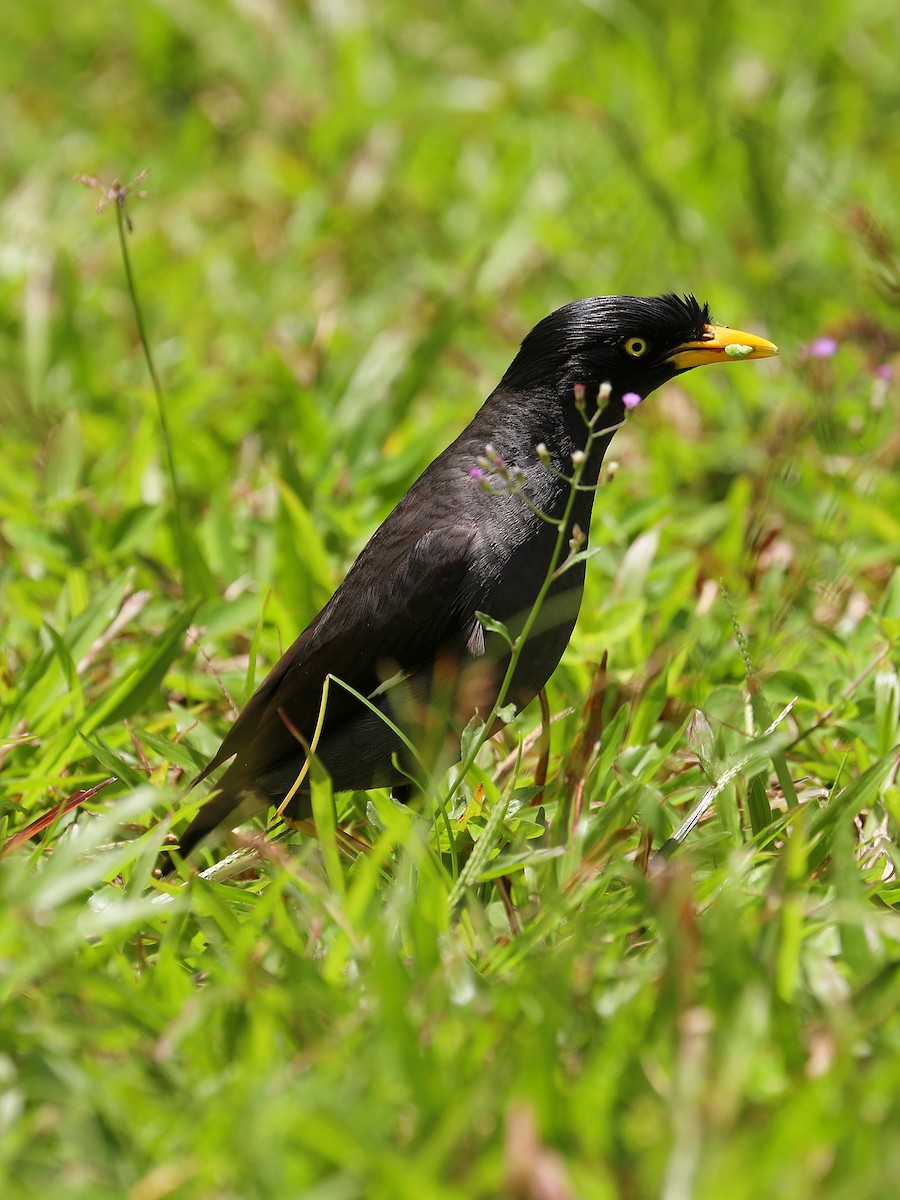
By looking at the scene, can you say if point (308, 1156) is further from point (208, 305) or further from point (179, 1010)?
point (208, 305)

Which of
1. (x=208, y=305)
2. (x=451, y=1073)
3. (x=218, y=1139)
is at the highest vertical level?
(x=208, y=305)

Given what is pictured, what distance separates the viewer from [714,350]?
3.55m

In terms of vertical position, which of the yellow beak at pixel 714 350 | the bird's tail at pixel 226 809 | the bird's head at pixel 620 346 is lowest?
the bird's tail at pixel 226 809

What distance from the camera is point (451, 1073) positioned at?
214cm

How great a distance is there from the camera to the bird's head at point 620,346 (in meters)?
3.40

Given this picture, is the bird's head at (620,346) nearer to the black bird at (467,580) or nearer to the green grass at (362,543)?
the black bird at (467,580)

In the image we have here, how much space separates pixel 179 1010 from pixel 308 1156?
0.46m

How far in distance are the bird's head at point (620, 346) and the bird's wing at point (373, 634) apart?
52cm

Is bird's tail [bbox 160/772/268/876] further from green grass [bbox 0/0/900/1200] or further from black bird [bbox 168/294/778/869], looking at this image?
green grass [bbox 0/0/900/1200]

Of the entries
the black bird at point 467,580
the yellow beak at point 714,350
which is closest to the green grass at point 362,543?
the black bird at point 467,580

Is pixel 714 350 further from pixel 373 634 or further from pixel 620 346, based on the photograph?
pixel 373 634

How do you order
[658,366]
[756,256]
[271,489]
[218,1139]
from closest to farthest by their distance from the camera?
1. [218,1139]
2. [658,366]
3. [271,489]
4. [756,256]

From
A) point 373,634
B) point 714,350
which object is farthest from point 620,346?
point 373,634

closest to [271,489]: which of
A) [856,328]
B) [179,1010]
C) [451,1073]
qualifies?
[856,328]
